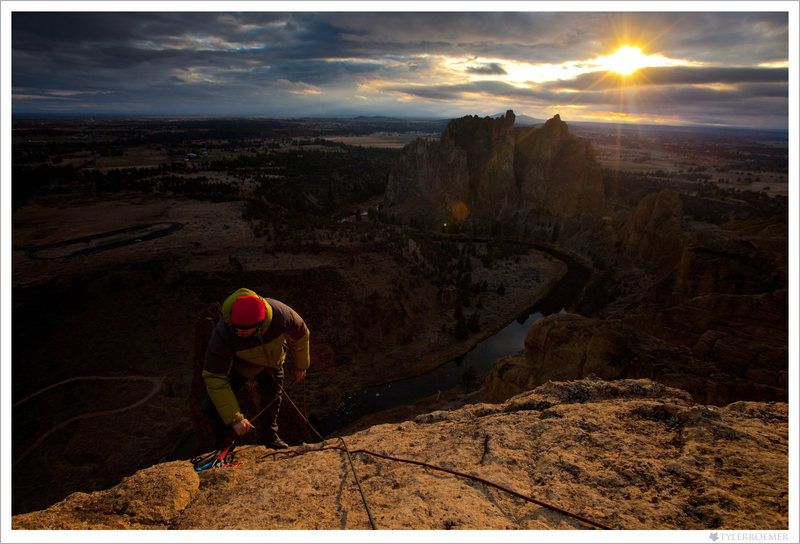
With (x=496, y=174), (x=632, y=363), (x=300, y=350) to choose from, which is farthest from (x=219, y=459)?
(x=496, y=174)

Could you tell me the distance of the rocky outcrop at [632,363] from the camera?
7445 mm

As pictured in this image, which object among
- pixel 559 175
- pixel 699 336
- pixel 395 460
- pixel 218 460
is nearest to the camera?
pixel 395 460

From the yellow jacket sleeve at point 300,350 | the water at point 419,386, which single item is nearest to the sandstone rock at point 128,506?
the yellow jacket sleeve at point 300,350

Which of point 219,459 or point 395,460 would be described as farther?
point 219,459

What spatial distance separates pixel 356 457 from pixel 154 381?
1645 cm

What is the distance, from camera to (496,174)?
5169 centimetres

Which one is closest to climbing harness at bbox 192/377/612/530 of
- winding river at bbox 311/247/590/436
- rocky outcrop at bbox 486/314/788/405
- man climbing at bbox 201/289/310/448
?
man climbing at bbox 201/289/310/448

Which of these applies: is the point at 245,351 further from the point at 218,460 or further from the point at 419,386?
the point at 419,386

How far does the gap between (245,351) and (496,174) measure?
5158cm

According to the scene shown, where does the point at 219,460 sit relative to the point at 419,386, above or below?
above

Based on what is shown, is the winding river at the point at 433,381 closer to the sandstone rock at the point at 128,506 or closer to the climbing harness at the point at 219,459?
the climbing harness at the point at 219,459

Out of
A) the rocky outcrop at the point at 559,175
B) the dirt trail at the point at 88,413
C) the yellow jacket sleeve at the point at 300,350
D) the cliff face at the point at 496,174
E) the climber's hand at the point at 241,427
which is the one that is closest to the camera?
the climber's hand at the point at 241,427

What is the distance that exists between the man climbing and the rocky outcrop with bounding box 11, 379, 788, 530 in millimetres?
746

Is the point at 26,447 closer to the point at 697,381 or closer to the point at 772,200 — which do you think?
the point at 697,381
